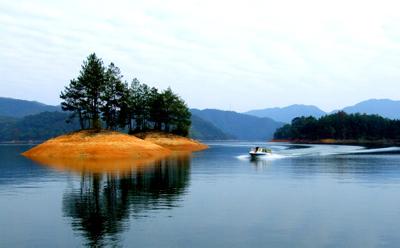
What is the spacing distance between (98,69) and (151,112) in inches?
2071

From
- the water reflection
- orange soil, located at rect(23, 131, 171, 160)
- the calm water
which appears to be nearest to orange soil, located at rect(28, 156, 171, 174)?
orange soil, located at rect(23, 131, 171, 160)

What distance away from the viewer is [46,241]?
2473 centimetres

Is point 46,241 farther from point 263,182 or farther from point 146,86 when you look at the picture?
point 146,86

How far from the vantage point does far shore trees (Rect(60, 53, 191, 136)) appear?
12644cm

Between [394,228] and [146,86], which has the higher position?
[146,86]

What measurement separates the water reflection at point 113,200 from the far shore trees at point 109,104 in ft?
223

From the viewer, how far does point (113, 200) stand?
3912cm

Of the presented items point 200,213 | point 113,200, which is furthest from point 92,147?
point 200,213

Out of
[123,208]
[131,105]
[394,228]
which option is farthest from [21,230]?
[131,105]

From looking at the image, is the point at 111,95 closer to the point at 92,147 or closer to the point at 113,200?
the point at 92,147

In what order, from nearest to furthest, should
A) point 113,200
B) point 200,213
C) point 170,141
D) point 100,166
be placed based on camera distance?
1. point 200,213
2. point 113,200
3. point 100,166
4. point 170,141

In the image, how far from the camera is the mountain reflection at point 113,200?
1088 inches

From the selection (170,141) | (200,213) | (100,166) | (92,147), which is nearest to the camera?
(200,213)

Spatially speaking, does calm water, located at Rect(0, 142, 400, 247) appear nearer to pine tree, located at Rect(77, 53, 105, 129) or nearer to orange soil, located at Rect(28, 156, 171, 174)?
orange soil, located at Rect(28, 156, 171, 174)
